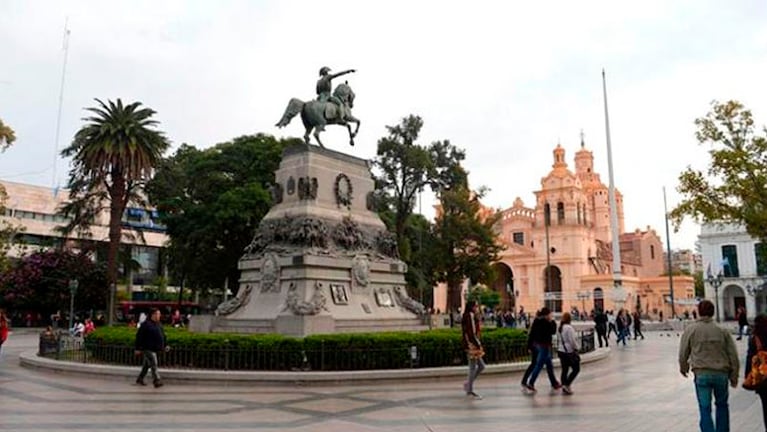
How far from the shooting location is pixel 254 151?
39.5 m

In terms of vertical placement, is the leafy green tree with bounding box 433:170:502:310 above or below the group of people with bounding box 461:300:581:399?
above

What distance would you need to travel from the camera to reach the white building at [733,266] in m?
62.1

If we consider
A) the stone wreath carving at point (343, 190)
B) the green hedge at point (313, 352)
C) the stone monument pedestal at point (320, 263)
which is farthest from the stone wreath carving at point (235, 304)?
the stone wreath carving at point (343, 190)

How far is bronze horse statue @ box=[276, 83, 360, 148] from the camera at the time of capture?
21109mm

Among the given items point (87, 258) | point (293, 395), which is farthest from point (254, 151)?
point (293, 395)

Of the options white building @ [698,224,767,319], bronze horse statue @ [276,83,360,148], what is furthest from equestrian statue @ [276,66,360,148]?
white building @ [698,224,767,319]

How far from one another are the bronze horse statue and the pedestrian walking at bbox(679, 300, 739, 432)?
15.4 metres

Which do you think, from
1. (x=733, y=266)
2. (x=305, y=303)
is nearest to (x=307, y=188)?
(x=305, y=303)

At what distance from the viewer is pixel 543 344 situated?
12.9 meters

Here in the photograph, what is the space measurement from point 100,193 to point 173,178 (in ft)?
15.2

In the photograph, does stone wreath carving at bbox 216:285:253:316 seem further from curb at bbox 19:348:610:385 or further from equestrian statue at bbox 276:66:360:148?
equestrian statue at bbox 276:66:360:148

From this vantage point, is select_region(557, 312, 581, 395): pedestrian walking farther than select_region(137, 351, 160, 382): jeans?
No

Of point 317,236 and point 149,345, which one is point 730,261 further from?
point 149,345

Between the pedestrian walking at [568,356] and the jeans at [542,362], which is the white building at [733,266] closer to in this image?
the pedestrian walking at [568,356]
